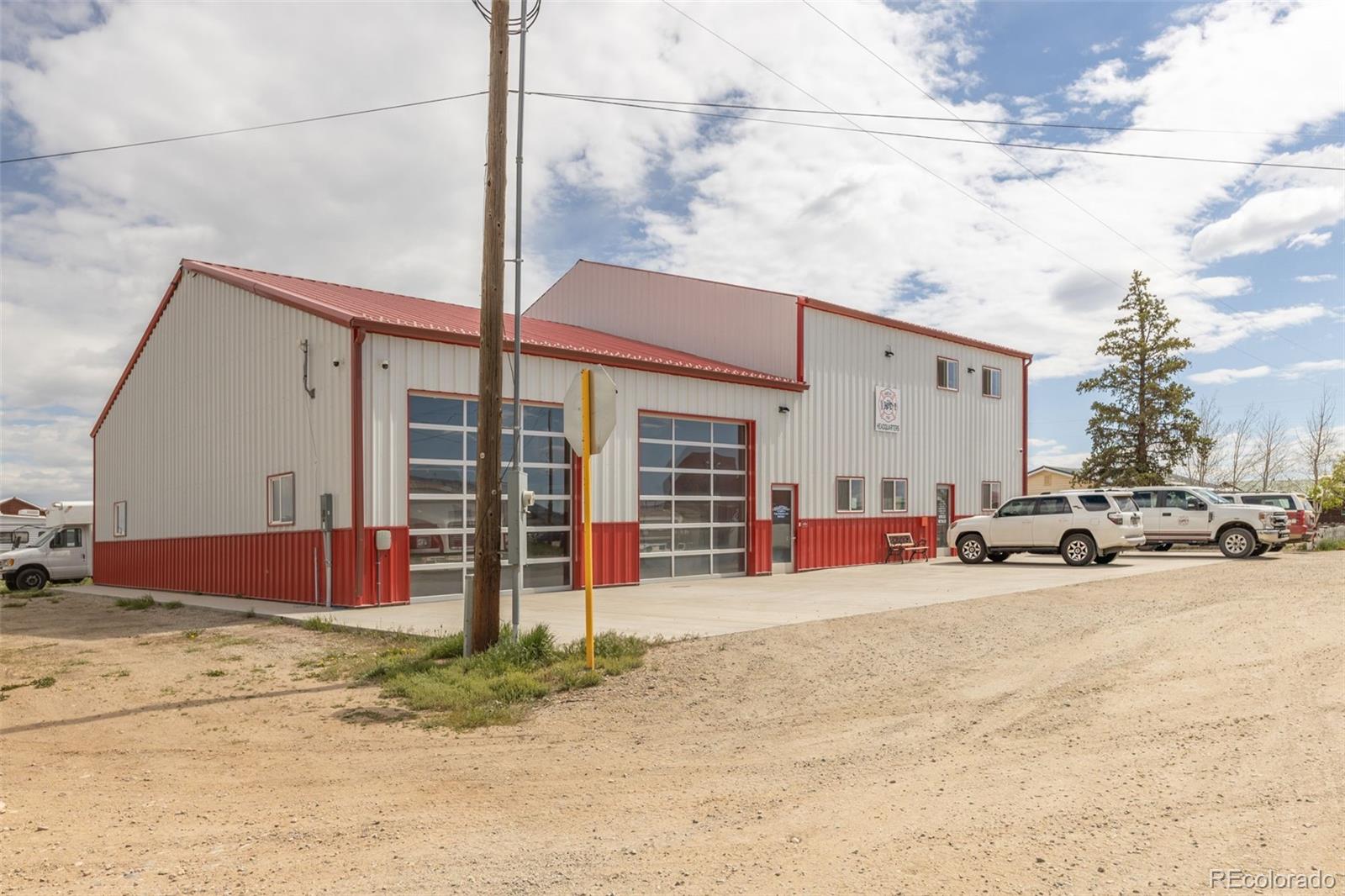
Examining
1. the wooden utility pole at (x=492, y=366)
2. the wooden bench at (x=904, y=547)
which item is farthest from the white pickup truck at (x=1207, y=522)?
the wooden utility pole at (x=492, y=366)

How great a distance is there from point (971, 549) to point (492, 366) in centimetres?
1817

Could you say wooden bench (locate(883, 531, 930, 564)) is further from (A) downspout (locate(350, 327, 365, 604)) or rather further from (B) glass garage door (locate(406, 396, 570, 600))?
(A) downspout (locate(350, 327, 365, 604))

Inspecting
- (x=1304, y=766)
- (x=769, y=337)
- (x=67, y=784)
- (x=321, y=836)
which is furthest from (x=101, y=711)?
(x=769, y=337)

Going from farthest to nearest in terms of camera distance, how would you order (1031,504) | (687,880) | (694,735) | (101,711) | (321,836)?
(1031,504)
(101,711)
(694,735)
(321,836)
(687,880)

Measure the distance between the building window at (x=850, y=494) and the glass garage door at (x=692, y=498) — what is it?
3.73 metres

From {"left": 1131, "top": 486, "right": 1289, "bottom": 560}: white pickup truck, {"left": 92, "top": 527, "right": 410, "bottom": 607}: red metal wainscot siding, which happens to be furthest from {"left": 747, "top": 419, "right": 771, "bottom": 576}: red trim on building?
{"left": 1131, "top": 486, "right": 1289, "bottom": 560}: white pickup truck

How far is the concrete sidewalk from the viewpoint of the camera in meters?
13.2

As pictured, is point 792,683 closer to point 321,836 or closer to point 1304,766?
point 1304,766

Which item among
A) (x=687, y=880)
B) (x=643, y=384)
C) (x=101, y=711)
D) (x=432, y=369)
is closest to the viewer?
(x=687, y=880)

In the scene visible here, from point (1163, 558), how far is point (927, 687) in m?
19.8

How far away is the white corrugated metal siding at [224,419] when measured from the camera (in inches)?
683

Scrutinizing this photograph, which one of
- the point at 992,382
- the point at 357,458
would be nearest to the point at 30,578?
the point at 357,458

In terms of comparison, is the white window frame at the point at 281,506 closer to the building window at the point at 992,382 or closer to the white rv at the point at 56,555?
the white rv at the point at 56,555

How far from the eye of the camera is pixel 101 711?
8.57 m
